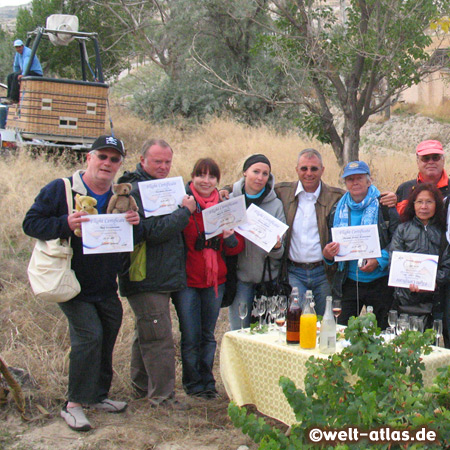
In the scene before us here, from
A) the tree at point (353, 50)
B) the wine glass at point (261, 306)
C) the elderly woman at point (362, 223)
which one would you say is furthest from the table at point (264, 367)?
the tree at point (353, 50)

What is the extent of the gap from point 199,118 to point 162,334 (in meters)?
15.4

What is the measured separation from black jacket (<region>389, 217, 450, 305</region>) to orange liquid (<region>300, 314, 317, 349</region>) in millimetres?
1056

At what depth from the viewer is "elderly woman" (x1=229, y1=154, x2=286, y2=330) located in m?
5.25

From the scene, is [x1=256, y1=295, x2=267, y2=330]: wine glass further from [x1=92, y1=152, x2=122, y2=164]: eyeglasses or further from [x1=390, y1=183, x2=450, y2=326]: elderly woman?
[x1=92, y1=152, x2=122, y2=164]: eyeglasses

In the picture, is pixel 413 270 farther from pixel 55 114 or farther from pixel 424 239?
pixel 55 114

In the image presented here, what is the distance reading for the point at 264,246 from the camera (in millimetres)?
5004

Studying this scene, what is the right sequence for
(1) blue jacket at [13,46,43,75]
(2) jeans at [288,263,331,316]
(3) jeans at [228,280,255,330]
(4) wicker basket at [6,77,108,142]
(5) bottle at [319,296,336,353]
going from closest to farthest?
(5) bottle at [319,296,336,353], (2) jeans at [288,263,331,316], (3) jeans at [228,280,255,330], (4) wicker basket at [6,77,108,142], (1) blue jacket at [13,46,43,75]

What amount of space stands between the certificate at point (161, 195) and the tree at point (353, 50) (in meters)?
5.23

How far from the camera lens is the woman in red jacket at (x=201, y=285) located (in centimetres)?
504

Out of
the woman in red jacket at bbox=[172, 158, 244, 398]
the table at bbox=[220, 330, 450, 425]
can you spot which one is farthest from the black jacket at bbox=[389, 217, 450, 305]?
the woman in red jacket at bbox=[172, 158, 244, 398]

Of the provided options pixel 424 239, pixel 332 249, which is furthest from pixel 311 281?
pixel 424 239

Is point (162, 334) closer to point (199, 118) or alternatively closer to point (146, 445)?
point (146, 445)

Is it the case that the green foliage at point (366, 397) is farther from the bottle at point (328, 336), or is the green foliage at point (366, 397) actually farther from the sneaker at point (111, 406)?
the sneaker at point (111, 406)

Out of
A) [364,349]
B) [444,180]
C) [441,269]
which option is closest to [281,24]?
[444,180]
